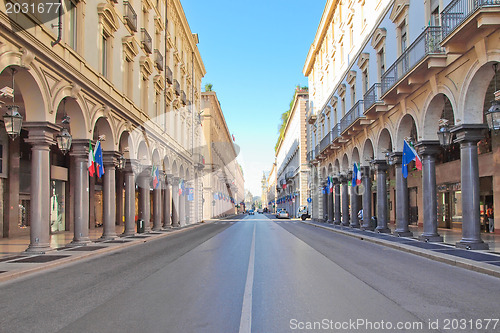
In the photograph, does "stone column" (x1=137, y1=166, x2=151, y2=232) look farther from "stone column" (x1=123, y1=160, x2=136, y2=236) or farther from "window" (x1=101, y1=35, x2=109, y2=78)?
"window" (x1=101, y1=35, x2=109, y2=78)

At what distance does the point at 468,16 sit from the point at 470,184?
18.6ft

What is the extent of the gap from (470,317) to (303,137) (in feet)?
199

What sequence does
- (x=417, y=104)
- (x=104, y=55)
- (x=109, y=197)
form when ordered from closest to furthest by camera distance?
(x=417, y=104)
(x=104, y=55)
(x=109, y=197)

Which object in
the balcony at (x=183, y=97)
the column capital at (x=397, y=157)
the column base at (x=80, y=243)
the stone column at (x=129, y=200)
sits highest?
the balcony at (x=183, y=97)

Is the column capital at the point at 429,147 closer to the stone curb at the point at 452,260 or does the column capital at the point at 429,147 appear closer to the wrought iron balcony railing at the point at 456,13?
the stone curb at the point at 452,260

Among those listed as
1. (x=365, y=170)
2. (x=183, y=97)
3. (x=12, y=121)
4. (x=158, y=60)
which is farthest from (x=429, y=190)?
(x=183, y=97)

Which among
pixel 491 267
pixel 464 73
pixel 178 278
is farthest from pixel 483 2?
pixel 178 278

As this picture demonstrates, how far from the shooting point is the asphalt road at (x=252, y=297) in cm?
584

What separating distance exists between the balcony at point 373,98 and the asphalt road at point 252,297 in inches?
501

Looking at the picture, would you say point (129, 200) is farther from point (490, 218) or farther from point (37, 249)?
point (490, 218)

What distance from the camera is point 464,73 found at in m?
14.9

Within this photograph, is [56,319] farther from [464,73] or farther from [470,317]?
[464,73]

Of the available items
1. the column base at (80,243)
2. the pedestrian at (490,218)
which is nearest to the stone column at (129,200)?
the column base at (80,243)

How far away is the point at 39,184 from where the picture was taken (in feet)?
47.6
